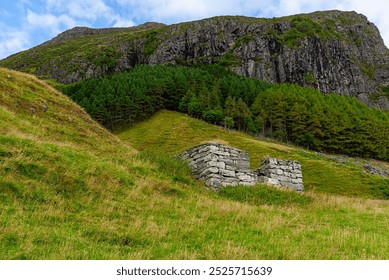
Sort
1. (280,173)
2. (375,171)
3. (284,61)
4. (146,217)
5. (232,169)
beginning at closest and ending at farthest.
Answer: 1. (146,217)
2. (232,169)
3. (280,173)
4. (375,171)
5. (284,61)

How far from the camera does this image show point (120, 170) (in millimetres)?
17516

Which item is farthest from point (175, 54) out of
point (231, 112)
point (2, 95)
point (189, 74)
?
point (2, 95)

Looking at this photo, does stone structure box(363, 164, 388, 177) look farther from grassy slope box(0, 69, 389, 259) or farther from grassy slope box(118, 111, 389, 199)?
grassy slope box(0, 69, 389, 259)

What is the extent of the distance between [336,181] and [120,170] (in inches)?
1368

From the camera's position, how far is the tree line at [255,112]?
93812 mm

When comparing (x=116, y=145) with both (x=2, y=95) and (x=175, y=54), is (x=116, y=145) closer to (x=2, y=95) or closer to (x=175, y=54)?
(x=2, y=95)

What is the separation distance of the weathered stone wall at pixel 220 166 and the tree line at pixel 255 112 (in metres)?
67.0

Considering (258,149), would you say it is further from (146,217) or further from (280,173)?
(146,217)

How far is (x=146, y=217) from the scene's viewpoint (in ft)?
41.5

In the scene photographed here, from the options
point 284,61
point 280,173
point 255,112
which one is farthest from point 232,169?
point 284,61

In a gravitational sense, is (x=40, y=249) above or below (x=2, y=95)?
below

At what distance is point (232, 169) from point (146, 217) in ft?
34.1

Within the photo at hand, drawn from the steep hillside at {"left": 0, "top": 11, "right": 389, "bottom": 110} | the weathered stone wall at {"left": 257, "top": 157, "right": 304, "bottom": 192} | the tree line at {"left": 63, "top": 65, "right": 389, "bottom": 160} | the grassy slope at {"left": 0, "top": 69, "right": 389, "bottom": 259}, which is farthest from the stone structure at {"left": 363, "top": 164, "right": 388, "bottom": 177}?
the steep hillside at {"left": 0, "top": 11, "right": 389, "bottom": 110}

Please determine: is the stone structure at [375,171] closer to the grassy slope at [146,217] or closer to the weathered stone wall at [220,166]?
the weathered stone wall at [220,166]
